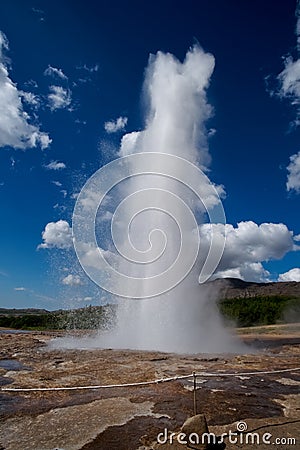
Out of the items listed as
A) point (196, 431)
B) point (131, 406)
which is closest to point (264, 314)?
point (131, 406)

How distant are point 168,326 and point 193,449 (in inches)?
854

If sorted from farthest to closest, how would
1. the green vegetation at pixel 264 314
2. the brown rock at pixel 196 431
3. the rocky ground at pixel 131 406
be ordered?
the green vegetation at pixel 264 314
the rocky ground at pixel 131 406
the brown rock at pixel 196 431

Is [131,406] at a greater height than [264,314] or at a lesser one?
lesser

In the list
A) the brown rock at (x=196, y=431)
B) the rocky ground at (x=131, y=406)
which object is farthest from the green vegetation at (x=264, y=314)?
the brown rock at (x=196, y=431)

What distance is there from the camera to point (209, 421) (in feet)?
24.2

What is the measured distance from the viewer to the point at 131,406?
28.0ft

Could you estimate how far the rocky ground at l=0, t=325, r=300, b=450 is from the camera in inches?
256

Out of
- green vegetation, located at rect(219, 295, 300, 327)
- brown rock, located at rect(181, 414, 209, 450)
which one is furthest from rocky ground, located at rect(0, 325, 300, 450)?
green vegetation, located at rect(219, 295, 300, 327)

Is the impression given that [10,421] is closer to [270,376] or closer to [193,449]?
[193,449]

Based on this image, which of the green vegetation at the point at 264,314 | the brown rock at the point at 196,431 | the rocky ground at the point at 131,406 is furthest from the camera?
the green vegetation at the point at 264,314

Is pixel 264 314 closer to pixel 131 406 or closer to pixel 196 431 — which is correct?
pixel 131 406

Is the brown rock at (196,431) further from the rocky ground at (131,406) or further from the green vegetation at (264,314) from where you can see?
the green vegetation at (264,314)

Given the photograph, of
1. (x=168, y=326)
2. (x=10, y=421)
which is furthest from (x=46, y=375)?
(x=168, y=326)

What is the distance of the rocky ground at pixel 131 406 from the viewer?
6512 mm
